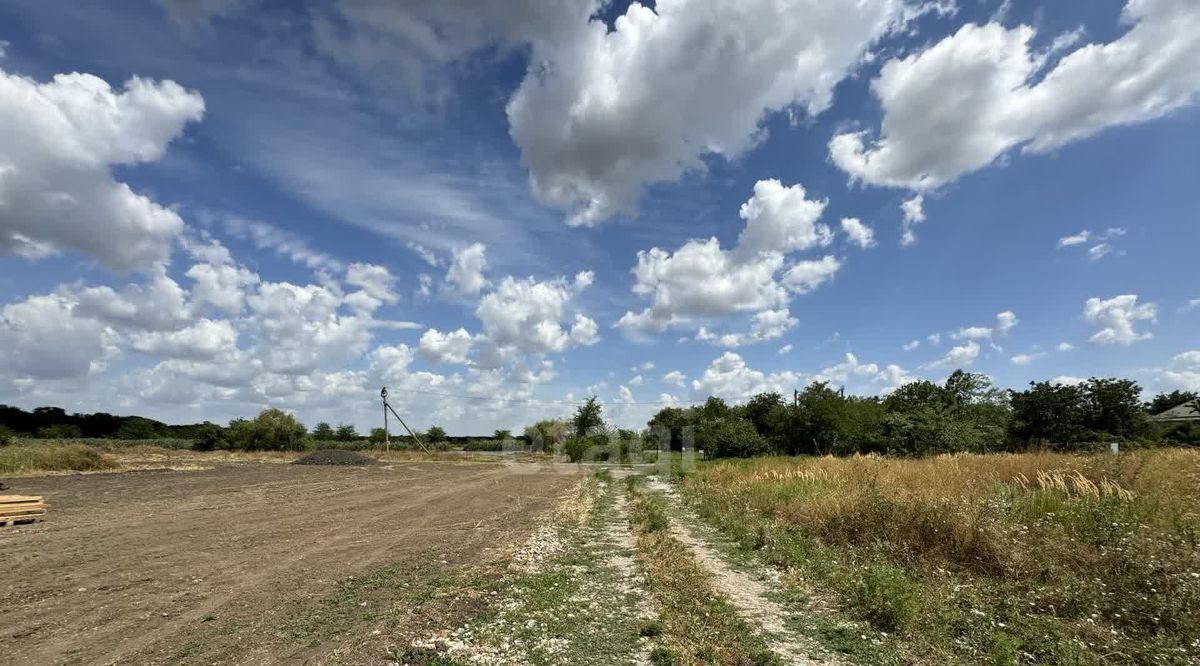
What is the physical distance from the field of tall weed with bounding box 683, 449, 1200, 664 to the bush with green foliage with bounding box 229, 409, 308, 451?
194ft

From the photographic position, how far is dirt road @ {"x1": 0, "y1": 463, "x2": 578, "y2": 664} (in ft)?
19.1

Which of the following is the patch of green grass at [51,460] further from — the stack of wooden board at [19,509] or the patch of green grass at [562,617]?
the patch of green grass at [562,617]

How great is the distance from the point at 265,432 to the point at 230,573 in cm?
5812

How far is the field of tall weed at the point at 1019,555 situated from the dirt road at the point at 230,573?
5.60 meters

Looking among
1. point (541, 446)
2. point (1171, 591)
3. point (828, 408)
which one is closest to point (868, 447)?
point (828, 408)

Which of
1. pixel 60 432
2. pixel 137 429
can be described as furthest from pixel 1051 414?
pixel 137 429

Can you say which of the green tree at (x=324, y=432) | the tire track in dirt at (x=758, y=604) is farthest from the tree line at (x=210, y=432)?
the tire track in dirt at (x=758, y=604)

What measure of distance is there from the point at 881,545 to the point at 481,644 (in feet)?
23.0

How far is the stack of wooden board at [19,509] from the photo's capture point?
1348cm

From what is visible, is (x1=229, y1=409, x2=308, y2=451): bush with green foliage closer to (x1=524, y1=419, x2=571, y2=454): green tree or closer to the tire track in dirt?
(x1=524, y1=419, x2=571, y2=454): green tree

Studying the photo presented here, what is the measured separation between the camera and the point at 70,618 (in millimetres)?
6578

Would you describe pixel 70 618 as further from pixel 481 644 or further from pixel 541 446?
pixel 541 446

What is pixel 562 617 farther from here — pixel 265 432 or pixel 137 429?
pixel 137 429

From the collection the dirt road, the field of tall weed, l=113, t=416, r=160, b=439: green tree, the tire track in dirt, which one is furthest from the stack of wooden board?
l=113, t=416, r=160, b=439: green tree
